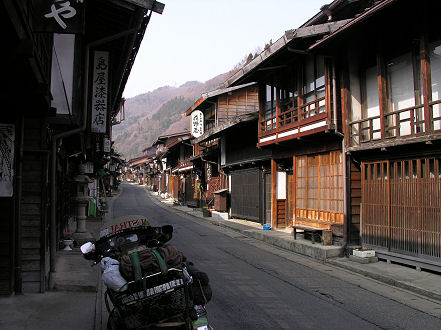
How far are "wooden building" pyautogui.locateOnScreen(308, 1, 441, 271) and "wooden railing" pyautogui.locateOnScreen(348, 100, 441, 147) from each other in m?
0.03

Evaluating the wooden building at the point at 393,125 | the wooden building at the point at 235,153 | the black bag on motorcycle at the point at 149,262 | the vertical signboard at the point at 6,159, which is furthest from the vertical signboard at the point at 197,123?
the black bag on motorcycle at the point at 149,262

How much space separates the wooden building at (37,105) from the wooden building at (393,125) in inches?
265

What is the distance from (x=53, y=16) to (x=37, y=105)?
78.5 inches

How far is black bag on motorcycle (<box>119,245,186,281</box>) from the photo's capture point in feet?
13.5

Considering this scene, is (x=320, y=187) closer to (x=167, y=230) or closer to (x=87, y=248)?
(x=167, y=230)

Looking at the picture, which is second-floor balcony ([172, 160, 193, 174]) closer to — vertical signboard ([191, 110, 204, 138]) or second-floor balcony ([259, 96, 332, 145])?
vertical signboard ([191, 110, 204, 138])

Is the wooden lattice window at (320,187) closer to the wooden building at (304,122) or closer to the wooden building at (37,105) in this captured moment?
the wooden building at (304,122)

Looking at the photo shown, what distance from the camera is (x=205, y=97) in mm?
29391

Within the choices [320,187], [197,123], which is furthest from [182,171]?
[320,187]

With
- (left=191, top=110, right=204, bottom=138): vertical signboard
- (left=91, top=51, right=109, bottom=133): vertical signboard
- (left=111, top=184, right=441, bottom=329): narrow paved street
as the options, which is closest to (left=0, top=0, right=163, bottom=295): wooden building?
(left=91, top=51, right=109, bottom=133): vertical signboard

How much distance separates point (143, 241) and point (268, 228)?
46.7ft

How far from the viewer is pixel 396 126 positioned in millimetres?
10969

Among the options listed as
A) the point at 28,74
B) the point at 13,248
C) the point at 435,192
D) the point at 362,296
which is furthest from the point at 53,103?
the point at 435,192

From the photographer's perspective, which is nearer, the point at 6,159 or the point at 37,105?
the point at 37,105
